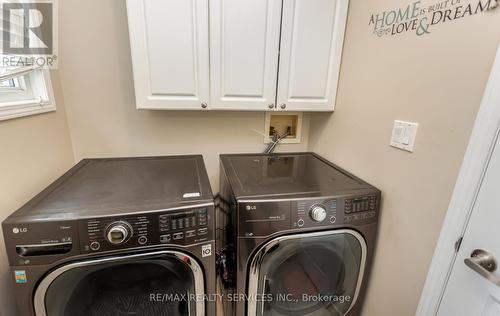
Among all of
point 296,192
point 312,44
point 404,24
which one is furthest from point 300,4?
point 296,192

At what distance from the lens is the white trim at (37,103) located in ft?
3.14

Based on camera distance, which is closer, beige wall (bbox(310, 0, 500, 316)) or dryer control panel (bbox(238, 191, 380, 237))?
beige wall (bbox(310, 0, 500, 316))

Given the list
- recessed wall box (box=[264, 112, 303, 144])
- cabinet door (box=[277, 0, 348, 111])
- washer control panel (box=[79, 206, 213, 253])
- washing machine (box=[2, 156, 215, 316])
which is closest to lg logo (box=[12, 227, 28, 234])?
washing machine (box=[2, 156, 215, 316])

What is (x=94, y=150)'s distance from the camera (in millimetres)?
1516

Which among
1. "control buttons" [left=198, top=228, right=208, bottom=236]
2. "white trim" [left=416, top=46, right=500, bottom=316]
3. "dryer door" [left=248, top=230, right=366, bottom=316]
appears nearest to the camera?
"white trim" [left=416, top=46, right=500, bottom=316]

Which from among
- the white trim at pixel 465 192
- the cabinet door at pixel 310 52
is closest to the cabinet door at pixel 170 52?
the cabinet door at pixel 310 52

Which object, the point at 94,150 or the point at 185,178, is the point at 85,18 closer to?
the point at 94,150

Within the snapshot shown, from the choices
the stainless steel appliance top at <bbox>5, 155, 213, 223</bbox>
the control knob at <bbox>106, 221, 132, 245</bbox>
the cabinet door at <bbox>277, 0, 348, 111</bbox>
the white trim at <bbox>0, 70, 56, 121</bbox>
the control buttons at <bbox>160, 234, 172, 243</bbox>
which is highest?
the cabinet door at <bbox>277, 0, 348, 111</bbox>

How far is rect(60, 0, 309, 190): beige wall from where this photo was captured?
4.40 ft

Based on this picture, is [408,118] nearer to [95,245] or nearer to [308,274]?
[308,274]

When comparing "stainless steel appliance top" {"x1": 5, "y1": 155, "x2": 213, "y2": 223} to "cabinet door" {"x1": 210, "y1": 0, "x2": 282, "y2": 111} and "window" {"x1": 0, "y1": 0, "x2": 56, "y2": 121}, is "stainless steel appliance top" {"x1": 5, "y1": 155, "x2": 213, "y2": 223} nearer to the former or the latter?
"window" {"x1": 0, "y1": 0, "x2": 56, "y2": 121}

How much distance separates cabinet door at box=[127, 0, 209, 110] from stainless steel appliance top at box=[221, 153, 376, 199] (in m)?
0.46

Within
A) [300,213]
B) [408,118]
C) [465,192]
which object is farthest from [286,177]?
[465,192]

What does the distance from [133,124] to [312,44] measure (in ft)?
3.90
